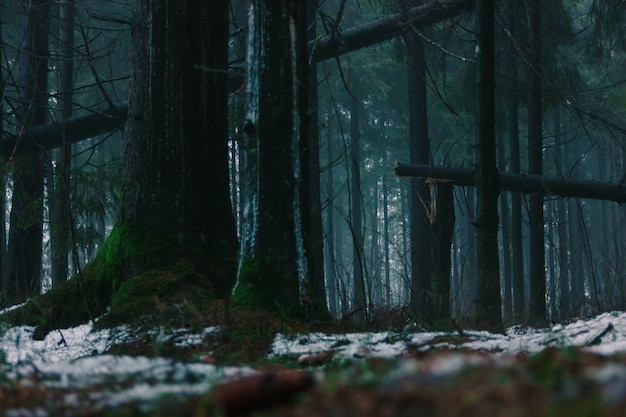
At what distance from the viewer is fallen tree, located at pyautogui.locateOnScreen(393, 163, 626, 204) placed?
12.4 metres

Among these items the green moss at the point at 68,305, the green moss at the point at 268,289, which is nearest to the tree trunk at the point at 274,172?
the green moss at the point at 268,289

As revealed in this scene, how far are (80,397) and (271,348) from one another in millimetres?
2671

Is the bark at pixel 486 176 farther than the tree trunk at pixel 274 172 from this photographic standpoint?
Yes

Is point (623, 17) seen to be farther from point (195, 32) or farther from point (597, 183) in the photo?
point (195, 32)

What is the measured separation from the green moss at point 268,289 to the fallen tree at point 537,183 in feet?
21.9

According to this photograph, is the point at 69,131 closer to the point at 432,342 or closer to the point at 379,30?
the point at 379,30

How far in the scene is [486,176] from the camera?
28.6 ft

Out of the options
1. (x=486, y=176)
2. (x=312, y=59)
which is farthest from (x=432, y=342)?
(x=312, y=59)

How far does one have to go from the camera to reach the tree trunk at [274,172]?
565 centimetres

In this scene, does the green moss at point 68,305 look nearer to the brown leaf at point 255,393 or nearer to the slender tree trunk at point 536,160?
the brown leaf at point 255,393

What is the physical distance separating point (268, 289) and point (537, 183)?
27.7 ft

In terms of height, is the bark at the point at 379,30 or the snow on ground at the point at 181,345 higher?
the bark at the point at 379,30

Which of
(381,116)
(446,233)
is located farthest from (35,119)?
(381,116)

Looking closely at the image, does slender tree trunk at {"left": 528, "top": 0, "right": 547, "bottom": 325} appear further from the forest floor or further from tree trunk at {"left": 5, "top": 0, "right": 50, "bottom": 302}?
the forest floor
